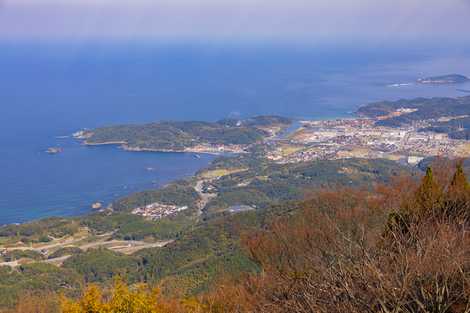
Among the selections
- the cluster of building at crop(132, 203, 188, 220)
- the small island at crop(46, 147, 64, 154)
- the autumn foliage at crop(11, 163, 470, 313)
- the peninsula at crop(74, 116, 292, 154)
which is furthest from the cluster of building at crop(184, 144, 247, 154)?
the autumn foliage at crop(11, 163, 470, 313)

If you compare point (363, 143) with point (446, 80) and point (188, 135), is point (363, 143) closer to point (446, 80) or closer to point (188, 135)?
point (188, 135)

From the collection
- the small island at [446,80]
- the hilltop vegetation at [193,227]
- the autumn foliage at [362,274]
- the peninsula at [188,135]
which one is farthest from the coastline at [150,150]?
the small island at [446,80]

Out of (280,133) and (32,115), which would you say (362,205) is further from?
(32,115)

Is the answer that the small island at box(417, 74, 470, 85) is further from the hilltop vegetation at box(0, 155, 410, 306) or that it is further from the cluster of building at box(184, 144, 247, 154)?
the hilltop vegetation at box(0, 155, 410, 306)

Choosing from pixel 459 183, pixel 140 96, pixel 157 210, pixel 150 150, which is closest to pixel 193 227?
pixel 157 210

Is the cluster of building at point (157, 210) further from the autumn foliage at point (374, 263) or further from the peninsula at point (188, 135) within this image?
the autumn foliage at point (374, 263)

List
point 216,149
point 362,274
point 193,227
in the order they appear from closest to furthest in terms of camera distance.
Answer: point 362,274 < point 193,227 < point 216,149
